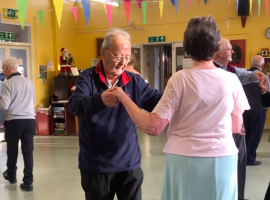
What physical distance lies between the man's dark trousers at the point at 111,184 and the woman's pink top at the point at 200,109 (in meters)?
0.54

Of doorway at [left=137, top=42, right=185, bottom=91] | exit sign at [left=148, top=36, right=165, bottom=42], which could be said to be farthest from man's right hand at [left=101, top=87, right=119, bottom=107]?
exit sign at [left=148, top=36, right=165, bottom=42]

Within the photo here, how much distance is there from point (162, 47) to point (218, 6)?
2.35 meters

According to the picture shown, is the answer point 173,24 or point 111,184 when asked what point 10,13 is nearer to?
point 173,24

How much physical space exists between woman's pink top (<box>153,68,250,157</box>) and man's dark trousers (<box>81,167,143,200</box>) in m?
0.54

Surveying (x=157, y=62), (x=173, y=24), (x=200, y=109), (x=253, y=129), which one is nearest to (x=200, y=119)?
(x=200, y=109)

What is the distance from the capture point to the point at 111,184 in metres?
2.00

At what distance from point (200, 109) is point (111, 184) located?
2.60 feet

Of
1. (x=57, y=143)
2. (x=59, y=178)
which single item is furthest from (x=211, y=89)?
(x=57, y=143)

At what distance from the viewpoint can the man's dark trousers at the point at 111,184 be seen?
1947 mm

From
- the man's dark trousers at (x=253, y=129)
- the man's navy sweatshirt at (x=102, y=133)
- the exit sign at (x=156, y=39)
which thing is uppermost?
the exit sign at (x=156, y=39)

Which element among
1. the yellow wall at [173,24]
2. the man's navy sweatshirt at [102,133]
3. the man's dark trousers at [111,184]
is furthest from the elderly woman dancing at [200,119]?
the yellow wall at [173,24]

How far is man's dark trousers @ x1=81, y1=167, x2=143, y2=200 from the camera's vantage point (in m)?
1.95

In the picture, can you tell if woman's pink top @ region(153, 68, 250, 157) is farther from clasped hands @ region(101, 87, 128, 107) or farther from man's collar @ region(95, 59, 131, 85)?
man's collar @ region(95, 59, 131, 85)

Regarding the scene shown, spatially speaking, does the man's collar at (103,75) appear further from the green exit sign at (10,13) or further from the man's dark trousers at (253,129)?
the green exit sign at (10,13)
